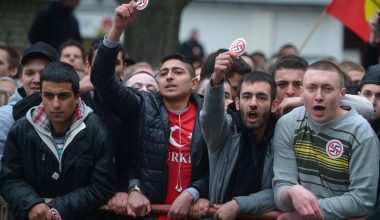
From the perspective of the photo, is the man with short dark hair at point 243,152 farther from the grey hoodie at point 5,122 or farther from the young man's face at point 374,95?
the grey hoodie at point 5,122

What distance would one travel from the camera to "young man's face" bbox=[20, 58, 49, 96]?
304 inches

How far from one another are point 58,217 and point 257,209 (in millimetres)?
1395

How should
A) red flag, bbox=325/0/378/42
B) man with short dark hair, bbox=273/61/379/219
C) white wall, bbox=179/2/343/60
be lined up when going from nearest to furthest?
man with short dark hair, bbox=273/61/379/219 → red flag, bbox=325/0/378/42 → white wall, bbox=179/2/343/60

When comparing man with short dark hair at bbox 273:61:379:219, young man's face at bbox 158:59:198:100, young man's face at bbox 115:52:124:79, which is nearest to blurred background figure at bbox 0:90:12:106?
young man's face at bbox 115:52:124:79

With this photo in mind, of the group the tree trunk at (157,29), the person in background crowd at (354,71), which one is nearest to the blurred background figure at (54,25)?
the tree trunk at (157,29)

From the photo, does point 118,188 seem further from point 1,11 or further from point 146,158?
point 1,11

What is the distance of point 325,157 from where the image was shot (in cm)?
607

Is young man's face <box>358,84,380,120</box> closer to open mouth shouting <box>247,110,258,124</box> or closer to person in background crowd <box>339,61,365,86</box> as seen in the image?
open mouth shouting <box>247,110,258,124</box>

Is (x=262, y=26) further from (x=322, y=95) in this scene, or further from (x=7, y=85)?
(x=322, y=95)

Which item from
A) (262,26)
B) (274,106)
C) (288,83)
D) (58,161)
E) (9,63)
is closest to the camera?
(58,161)

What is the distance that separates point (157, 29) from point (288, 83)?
4762 mm

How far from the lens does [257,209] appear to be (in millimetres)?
6359

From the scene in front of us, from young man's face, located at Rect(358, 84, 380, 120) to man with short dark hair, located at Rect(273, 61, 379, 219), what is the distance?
0.79m

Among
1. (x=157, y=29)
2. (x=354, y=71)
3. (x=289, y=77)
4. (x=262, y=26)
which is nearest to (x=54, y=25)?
(x=157, y=29)
